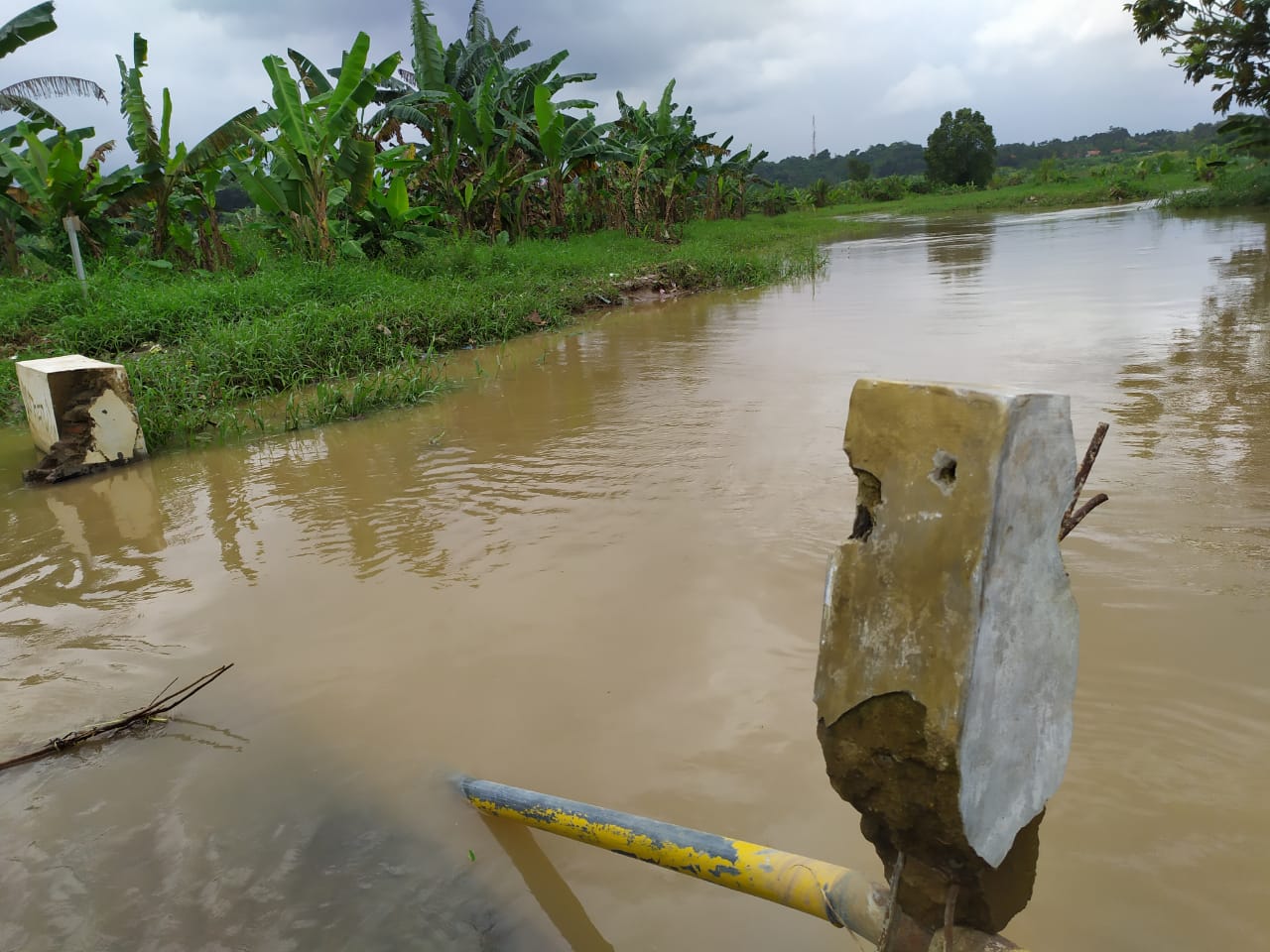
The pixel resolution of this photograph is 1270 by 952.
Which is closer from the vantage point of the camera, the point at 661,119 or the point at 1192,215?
the point at 661,119

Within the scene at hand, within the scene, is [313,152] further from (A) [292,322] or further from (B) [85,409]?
(B) [85,409]

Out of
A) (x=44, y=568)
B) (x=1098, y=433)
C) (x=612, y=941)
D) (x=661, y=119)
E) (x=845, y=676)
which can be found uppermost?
(x=661, y=119)

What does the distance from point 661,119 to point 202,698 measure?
60.0ft

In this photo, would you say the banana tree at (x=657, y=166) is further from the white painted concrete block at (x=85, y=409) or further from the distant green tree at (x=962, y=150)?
the distant green tree at (x=962, y=150)

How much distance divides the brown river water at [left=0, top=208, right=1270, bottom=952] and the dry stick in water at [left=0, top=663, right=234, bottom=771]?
43mm

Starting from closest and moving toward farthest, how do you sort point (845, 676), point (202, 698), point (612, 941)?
1. point (845, 676)
2. point (612, 941)
3. point (202, 698)

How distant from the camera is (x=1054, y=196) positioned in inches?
1417

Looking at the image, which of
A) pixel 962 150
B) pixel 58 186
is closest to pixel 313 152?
pixel 58 186

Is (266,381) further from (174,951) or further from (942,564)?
(942,564)

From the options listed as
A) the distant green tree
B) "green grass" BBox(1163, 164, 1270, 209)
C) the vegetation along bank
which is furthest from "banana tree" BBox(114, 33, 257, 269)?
the distant green tree

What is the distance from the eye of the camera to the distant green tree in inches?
1887

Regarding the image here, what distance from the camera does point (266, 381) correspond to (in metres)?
7.12

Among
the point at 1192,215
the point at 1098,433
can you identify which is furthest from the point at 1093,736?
the point at 1192,215

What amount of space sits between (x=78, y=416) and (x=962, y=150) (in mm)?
51155
